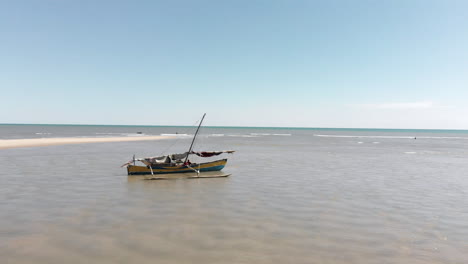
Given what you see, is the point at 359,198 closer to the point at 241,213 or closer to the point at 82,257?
the point at 241,213

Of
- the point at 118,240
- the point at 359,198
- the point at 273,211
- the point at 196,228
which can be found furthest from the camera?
the point at 359,198

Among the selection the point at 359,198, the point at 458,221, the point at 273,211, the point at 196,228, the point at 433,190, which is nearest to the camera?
the point at 196,228

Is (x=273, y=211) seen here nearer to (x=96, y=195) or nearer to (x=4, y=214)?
(x=96, y=195)

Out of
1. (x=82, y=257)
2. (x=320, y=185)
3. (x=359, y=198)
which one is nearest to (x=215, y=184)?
(x=320, y=185)

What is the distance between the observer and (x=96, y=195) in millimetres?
16734

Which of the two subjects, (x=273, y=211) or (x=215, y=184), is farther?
(x=215, y=184)

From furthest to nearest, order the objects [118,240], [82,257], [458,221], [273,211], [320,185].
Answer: [320,185] < [273,211] < [458,221] < [118,240] < [82,257]

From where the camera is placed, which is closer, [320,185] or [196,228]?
[196,228]

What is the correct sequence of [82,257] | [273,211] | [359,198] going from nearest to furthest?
[82,257] → [273,211] → [359,198]

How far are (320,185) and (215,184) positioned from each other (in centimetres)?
711

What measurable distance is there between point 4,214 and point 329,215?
1404 cm

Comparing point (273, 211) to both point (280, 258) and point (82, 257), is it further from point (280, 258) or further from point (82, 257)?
point (82, 257)

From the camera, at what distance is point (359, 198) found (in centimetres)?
1656

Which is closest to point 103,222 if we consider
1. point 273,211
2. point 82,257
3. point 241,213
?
point 82,257
